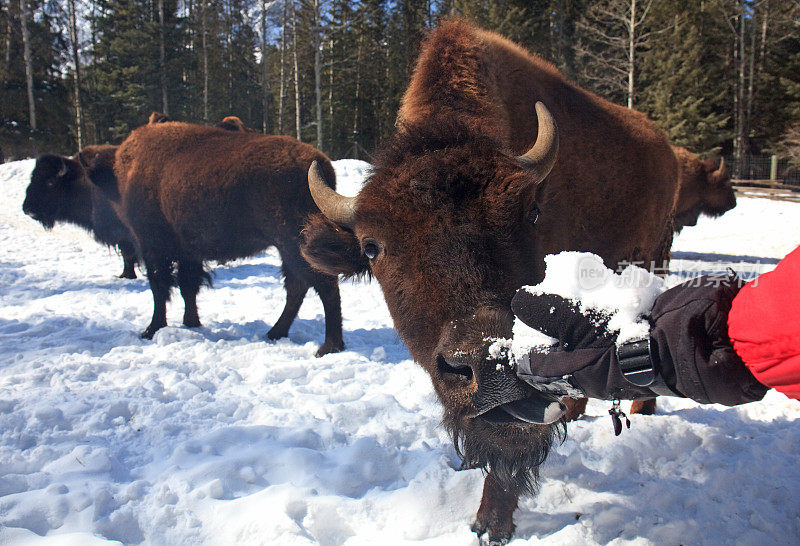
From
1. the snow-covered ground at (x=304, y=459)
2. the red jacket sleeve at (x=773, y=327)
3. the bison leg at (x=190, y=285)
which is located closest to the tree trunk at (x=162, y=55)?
the bison leg at (x=190, y=285)

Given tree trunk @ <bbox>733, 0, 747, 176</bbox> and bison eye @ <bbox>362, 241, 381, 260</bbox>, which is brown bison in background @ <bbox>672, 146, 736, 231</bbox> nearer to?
bison eye @ <bbox>362, 241, 381, 260</bbox>

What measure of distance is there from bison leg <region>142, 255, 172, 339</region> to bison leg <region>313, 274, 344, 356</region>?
2.07m

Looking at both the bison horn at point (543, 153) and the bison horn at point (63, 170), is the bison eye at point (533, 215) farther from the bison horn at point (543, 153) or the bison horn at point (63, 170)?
the bison horn at point (63, 170)

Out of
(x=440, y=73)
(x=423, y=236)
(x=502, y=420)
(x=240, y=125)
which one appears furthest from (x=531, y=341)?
(x=240, y=125)

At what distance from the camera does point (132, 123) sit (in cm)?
2612

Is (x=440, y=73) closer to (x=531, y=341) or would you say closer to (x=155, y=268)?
(x=531, y=341)

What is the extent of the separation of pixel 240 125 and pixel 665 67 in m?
24.1

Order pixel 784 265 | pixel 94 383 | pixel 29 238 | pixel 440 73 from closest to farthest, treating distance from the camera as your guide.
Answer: pixel 784 265 → pixel 440 73 → pixel 94 383 → pixel 29 238

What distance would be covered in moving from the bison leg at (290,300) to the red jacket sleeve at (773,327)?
4988 mm

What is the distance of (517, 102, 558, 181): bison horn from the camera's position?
2.21 metres

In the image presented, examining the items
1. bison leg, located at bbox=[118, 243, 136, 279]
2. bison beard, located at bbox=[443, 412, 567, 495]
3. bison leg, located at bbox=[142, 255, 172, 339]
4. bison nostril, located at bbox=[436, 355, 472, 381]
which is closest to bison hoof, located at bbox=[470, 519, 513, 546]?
bison beard, located at bbox=[443, 412, 567, 495]

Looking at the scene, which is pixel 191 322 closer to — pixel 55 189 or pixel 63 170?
pixel 63 170


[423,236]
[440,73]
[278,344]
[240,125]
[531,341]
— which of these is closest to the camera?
[531,341]

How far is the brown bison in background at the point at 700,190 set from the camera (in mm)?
11916
